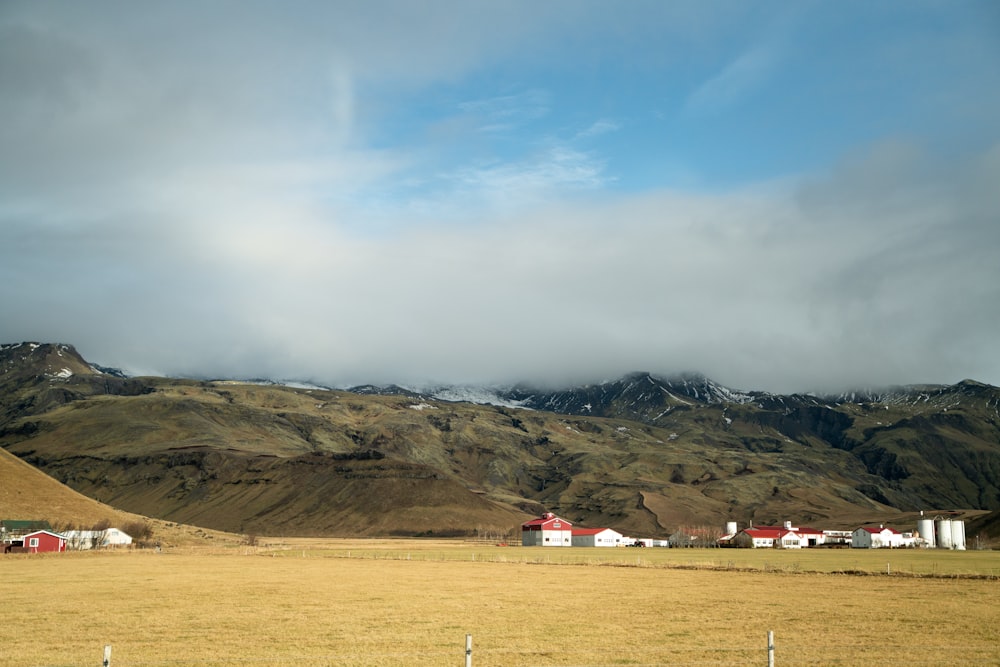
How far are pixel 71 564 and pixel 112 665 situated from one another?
6922 cm

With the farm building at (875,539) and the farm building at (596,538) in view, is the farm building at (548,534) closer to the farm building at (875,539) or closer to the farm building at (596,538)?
the farm building at (596,538)

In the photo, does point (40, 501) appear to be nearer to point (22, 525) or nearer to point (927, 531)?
point (22, 525)

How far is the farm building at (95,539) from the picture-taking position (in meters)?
126

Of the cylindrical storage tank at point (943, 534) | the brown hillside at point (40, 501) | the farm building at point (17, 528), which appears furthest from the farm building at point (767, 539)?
the farm building at point (17, 528)

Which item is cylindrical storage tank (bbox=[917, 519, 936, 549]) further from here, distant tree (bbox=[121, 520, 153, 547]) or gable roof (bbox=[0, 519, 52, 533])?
gable roof (bbox=[0, 519, 52, 533])

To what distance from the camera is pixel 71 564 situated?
86000 millimetres

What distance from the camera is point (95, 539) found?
129125 millimetres

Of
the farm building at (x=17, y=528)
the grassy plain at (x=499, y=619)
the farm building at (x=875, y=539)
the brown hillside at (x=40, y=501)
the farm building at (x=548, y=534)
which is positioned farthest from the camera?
the farm building at (x=548, y=534)

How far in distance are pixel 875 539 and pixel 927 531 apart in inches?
698

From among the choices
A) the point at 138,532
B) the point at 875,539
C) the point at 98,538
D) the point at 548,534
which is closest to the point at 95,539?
the point at 98,538

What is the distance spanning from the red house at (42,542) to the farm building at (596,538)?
98485 millimetres

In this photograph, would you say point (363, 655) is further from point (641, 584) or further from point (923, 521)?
point (923, 521)

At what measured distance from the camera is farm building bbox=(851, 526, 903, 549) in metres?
168

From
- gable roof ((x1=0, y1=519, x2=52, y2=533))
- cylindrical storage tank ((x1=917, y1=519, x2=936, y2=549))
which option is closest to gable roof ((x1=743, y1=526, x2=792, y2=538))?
cylindrical storage tank ((x1=917, y1=519, x2=936, y2=549))
